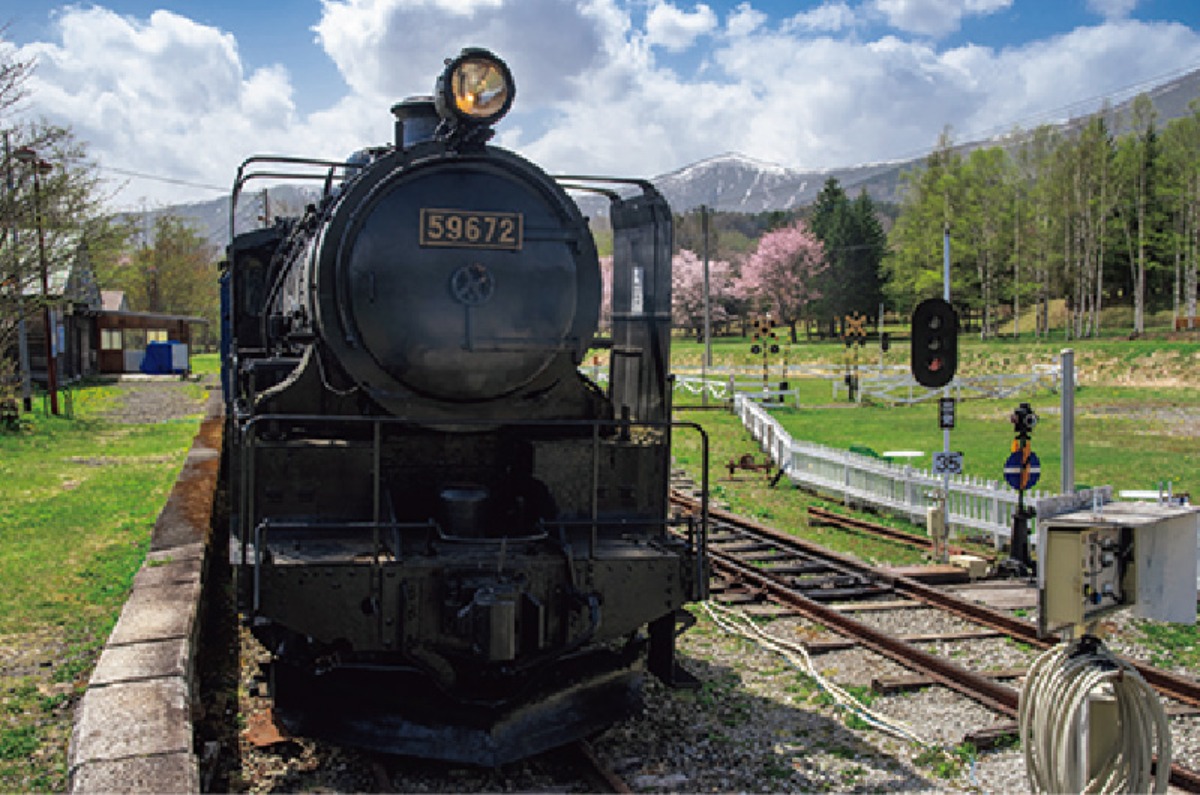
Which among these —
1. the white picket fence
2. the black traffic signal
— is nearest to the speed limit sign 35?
the white picket fence

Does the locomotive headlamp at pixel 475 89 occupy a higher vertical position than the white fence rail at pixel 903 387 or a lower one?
higher

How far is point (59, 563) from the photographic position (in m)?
10.6

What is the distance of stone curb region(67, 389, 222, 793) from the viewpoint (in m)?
4.75

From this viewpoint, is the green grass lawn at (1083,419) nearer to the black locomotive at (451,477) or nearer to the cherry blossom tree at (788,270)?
the black locomotive at (451,477)

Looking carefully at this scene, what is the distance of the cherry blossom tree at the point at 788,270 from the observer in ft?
245

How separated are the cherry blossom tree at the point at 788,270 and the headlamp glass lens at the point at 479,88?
6894 centimetres

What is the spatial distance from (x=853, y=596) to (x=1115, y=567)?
231 inches

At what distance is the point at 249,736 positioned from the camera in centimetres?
629

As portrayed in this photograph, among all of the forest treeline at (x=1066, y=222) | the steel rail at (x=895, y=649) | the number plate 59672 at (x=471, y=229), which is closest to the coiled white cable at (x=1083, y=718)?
the steel rail at (x=895, y=649)

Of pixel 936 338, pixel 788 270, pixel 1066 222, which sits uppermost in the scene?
pixel 1066 222

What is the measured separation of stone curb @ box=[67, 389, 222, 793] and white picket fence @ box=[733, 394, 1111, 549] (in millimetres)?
7813

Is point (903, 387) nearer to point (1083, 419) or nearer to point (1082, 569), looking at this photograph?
point (1083, 419)

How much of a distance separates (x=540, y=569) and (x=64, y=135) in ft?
76.1

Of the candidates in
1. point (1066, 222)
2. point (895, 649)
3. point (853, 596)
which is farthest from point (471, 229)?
point (1066, 222)
